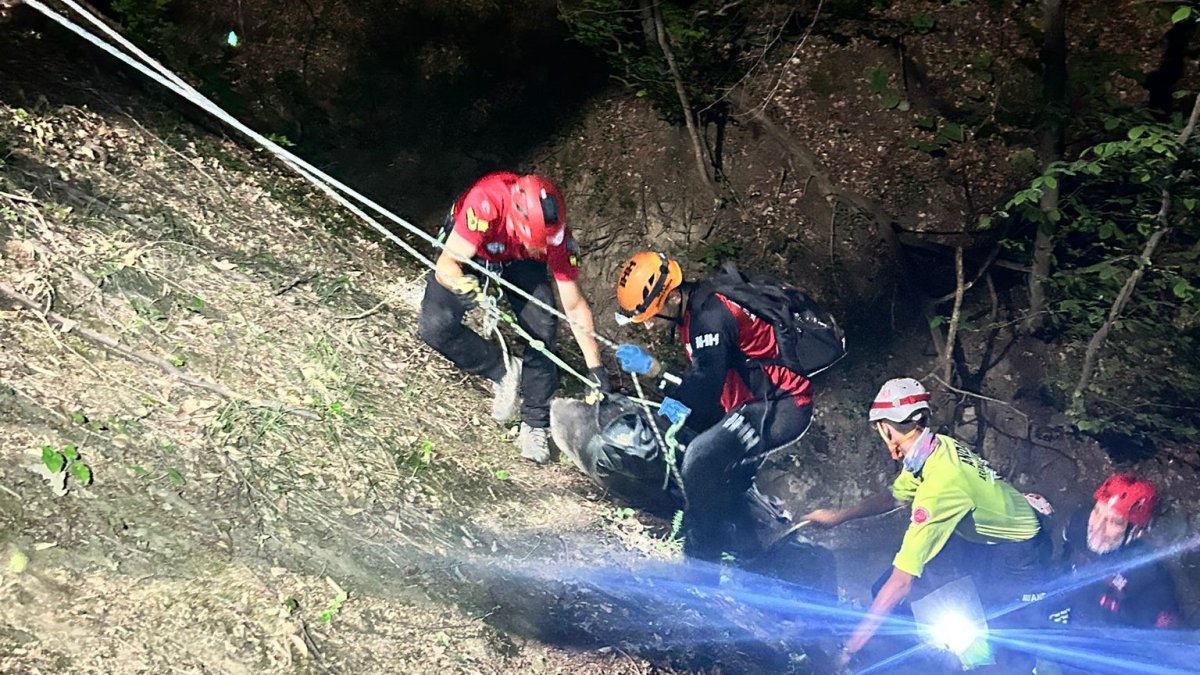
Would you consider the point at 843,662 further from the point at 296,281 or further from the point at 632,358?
the point at 296,281

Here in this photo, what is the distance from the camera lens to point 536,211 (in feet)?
13.8

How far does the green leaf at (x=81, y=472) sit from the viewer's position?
309 centimetres

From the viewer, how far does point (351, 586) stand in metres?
3.54

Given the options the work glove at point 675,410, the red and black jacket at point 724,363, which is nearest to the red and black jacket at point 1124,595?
the red and black jacket at point 724,363

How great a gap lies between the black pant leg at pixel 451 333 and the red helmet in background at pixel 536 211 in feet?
2.47

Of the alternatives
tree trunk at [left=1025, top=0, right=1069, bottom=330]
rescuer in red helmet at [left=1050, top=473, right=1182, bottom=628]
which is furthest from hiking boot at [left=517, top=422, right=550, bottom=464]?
tree trunk at [left=1025, top=0, right=1069, bottom=330]

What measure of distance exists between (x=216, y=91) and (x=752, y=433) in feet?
19.5

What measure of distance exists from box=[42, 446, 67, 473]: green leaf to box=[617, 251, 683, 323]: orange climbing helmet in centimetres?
302

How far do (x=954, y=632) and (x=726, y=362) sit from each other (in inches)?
107

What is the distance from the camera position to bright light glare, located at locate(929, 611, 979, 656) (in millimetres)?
5348

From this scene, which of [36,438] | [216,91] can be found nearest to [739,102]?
[216,91]

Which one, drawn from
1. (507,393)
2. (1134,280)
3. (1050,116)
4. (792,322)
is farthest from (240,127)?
(1134,280)

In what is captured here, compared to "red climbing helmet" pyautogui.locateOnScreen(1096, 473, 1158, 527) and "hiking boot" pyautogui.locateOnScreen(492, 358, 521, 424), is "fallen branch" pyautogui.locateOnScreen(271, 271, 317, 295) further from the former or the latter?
"red climbing helmet" pyautogui.locateOnScreen(1096, 473, 1158, 527)

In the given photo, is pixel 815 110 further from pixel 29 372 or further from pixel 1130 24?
pixel 29 372
